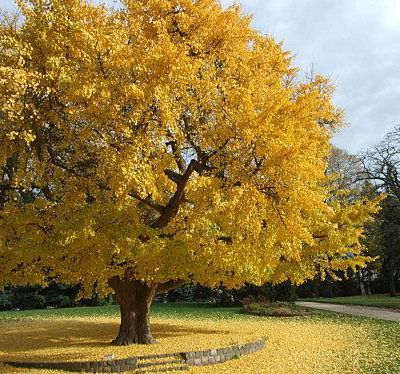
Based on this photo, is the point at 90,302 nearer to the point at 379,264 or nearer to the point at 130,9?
the point at 379,264

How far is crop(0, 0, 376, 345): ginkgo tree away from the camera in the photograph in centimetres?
1031

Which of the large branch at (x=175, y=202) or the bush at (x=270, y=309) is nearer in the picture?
the large branch at (x=175, y=202)

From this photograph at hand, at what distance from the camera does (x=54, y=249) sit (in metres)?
11.9

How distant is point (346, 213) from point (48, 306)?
100 feet

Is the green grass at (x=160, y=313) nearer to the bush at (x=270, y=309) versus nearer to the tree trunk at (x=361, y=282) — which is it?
the bush at (x=270, y=309)

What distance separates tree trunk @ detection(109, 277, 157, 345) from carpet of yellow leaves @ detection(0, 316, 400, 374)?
0.55m

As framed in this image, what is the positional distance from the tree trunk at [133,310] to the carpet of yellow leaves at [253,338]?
55cm

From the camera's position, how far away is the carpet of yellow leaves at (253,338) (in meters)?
10.8

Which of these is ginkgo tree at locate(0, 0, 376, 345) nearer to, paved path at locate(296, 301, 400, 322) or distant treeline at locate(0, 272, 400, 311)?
paved path at locate(296, 301, 400, 322)

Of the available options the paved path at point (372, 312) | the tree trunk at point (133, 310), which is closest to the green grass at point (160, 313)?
the paved path at point (372, 312)

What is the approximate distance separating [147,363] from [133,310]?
145 inches

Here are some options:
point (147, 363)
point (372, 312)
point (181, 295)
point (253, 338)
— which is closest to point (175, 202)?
point (147, 363)

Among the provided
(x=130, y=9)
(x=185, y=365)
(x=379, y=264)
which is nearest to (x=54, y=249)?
(x=185, y=365)

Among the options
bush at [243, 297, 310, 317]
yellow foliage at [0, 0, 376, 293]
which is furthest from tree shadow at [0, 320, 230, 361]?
bush at [243, 297, 310, 317]
